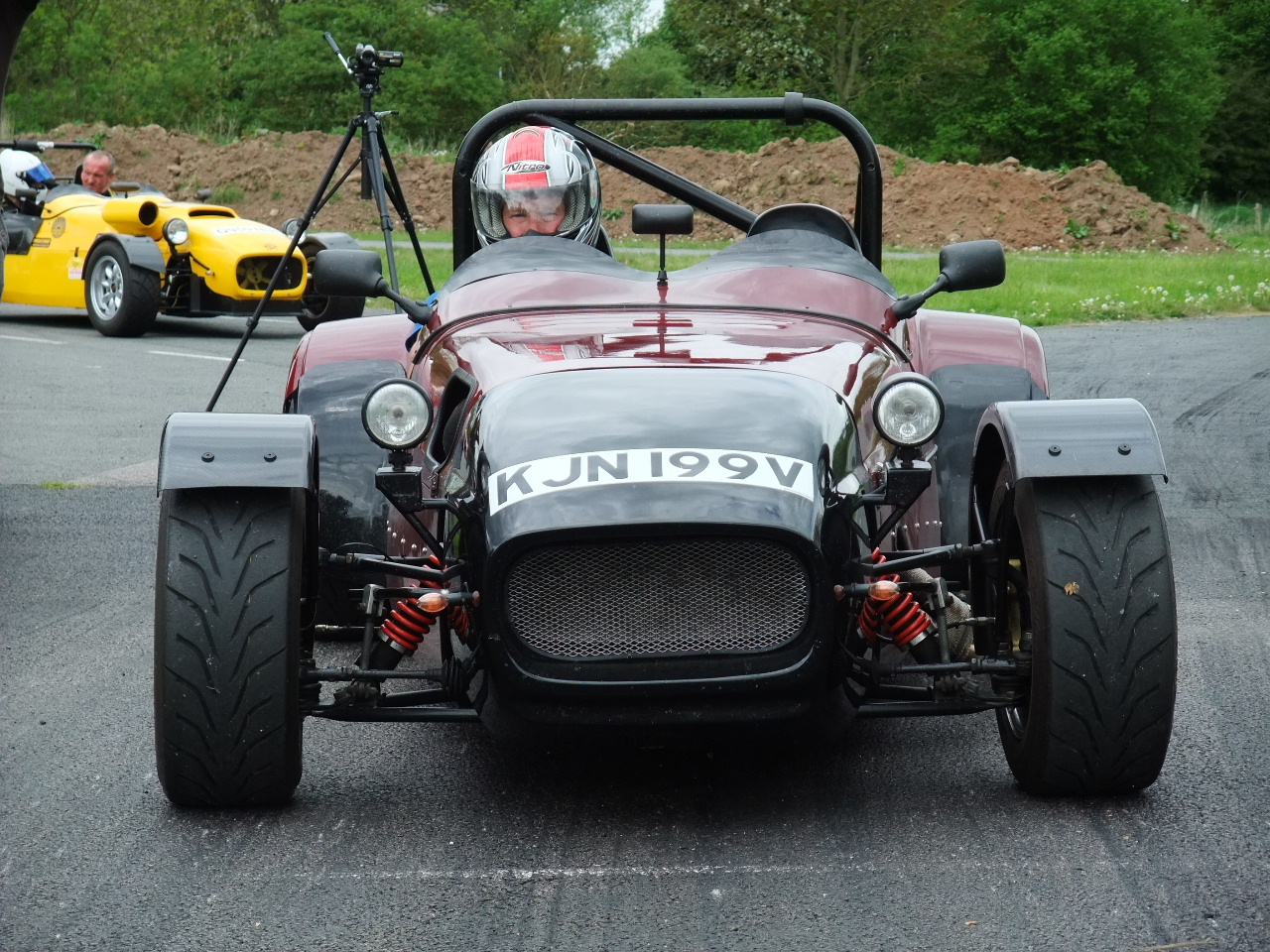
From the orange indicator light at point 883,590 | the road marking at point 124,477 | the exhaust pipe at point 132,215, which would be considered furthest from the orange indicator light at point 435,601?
the exhaust pipe at point 132,215

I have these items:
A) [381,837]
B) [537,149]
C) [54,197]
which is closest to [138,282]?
[54,197]

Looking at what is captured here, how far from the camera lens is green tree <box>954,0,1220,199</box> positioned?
45406mm

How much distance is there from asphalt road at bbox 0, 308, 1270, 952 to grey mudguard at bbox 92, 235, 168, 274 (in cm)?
964

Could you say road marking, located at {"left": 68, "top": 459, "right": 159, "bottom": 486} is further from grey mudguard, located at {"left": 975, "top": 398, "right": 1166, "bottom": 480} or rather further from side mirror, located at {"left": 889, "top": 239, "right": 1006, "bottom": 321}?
grey mudguard, located at {"left": 975, "top": 398, "right": 1166, "bottom": 480}

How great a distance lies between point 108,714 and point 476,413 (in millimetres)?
1500

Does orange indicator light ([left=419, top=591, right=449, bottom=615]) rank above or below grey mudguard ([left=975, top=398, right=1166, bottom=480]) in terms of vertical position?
below

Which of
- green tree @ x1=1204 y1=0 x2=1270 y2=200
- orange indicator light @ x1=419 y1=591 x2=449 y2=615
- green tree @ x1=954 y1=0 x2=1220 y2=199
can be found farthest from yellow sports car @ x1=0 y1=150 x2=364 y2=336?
green tree @ x1=1204 y1=0 x2=1270 y2=200

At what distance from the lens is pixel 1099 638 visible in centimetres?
342

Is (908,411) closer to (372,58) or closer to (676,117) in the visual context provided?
(676,117)

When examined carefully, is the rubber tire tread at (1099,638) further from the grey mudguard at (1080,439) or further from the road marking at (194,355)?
the road marking at (194,355)

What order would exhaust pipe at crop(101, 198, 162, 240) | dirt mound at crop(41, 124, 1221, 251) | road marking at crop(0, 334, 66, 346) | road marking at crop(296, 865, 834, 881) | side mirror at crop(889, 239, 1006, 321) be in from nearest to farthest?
road marking at crop(296, 865, 834, 881) → side mirror at crop(889, 239, 1006, 321) → road marking at crop(0, 334, 66, 346) → exhaust pipe at crop(101, 198, 162, 240) → dirt mound at crop(41, 124, 1221, 251)

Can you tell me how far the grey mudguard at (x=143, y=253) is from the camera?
47.4 ft

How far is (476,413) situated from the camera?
12.3ft

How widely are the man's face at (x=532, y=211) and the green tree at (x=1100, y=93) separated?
42.1 metres
